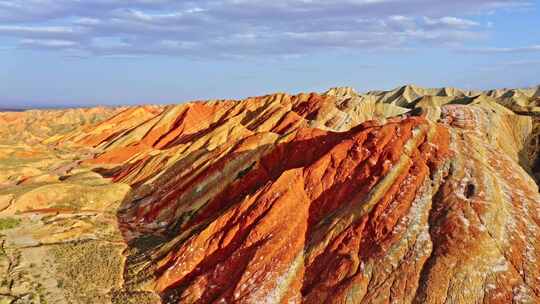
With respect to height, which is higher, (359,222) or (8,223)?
(359,222)

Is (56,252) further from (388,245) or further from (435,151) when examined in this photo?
(435,151)

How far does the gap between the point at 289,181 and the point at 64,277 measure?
14799mm

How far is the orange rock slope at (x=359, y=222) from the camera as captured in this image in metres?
24.5

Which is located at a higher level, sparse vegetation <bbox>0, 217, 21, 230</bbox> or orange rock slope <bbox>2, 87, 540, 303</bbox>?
orange rock slope <bbox>2, 87, 540, 303</bbox>

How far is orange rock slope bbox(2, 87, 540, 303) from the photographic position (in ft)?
80.5

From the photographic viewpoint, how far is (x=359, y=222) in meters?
28.0

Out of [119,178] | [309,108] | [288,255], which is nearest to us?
[288,255]

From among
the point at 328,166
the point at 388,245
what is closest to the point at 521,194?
the point at 388,245

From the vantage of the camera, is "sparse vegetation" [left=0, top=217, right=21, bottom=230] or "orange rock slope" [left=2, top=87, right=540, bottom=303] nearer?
"orange rock slope" [left=2, top=87, right=540, bottom=303]

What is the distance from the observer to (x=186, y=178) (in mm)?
44156

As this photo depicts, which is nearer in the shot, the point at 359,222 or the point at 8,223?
the point at 359,222

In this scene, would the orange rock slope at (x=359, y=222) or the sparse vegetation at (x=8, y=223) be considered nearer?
the orange rock slope at (x=359, y=222)

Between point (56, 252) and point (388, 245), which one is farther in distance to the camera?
point (56, 252)

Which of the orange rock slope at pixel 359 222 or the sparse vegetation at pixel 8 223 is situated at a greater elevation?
the orange rock slope at pixel 359 222
